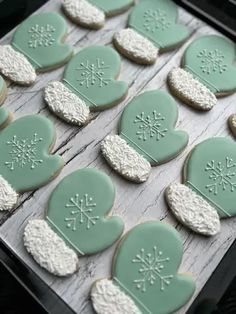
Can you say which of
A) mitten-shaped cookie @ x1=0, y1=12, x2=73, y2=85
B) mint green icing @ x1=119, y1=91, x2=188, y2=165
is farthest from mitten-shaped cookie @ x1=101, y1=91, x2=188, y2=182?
mitten-shaped cookie @ x1=0, y1=12, x2=73, y2=85

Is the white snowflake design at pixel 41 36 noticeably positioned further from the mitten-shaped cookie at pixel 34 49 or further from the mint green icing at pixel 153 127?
→ the mint green icing at pixel 153 127

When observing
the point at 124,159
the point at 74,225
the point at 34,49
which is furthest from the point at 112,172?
the point at 34,49

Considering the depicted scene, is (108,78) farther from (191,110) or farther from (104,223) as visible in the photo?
(104,223)

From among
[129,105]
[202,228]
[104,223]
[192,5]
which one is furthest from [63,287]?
[192,5]

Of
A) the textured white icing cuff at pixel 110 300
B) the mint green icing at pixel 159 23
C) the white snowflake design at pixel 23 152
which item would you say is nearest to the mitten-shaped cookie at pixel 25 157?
the white snowflake design at pixel 23 152

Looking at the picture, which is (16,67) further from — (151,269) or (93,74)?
(151,269)

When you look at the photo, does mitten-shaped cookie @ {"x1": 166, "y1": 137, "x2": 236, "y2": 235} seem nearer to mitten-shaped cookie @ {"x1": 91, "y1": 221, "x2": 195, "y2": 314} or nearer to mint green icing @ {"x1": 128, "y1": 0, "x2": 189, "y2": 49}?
mitten-shaped cookie @ {"x1": 91, "y1": 221, "x2": 195, "y2": 314}
